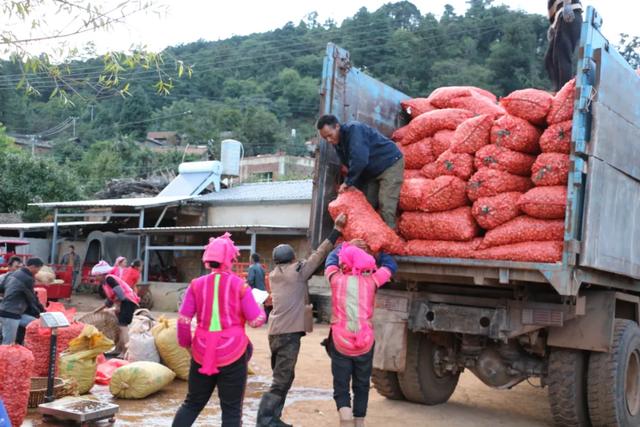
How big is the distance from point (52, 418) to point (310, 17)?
79.6m

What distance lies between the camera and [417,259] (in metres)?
5.26

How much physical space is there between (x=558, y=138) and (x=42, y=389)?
4.77 metres

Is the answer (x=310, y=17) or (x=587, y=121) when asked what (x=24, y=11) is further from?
(x=310, y=17)

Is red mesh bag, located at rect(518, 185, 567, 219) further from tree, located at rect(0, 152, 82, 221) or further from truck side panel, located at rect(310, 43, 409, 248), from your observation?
tree, located at rect(0, 152, 82, 221)

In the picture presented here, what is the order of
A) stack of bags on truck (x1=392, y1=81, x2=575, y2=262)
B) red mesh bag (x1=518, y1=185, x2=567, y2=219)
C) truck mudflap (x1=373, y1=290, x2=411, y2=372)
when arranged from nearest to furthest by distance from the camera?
1. red mesh bag (x1=518, y1=185, x2=567, y2=219)
2. stack of bags on truck (x1=392, y1=81, x2=575, y2=262)
3. truck mudflap (x1=373, y1=290, x2=411, y2=372)

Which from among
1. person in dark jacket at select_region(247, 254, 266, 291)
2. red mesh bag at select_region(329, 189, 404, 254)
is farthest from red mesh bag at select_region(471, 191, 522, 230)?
person in dark jacket at select_region(247, 254, 266, 291)

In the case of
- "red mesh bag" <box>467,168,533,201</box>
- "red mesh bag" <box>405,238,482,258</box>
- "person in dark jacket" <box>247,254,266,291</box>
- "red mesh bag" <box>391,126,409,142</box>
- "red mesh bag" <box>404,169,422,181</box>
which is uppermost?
"red mesh bag" <box>391,126,409,142</box>

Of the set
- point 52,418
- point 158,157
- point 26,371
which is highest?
point 158,157

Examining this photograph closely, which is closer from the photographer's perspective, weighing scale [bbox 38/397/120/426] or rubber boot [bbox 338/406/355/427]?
rubber boot [bbox 338/406/355/427]

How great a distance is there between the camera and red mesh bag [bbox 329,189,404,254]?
511 centimetres

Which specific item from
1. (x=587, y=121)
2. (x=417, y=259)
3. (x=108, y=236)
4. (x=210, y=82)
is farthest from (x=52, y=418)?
(x=210, y=82)

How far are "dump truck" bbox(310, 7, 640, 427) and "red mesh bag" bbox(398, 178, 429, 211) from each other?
0.45m

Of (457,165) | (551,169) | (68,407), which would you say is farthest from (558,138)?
(68,407)

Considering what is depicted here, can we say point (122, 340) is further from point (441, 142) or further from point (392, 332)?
point (441, 142)
